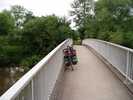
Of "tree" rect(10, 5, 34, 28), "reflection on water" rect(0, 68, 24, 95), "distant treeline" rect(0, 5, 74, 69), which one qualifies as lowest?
"reflection on water" rect(0, 68, 24, 95)

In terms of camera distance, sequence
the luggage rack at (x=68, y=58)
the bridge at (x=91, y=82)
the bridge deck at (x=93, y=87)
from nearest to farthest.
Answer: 1. the bridge at (x=91, y=82)
2. the bridge deck at (x=93, y=87)
3. the luggage rack at (x=68, y=58)

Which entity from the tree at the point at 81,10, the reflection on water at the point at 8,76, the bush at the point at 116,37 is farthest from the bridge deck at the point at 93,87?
the tree at the point at 81,10

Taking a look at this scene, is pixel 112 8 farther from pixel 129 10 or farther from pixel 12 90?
pixel 12 90

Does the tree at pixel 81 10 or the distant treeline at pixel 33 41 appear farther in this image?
the tree at pixel 81 10

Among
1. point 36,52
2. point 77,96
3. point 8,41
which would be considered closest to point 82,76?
point 77,96

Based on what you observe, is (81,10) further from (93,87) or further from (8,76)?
(93,87)

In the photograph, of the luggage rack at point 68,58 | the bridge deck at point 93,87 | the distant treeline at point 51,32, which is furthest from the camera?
the distant treeline at point 51,32

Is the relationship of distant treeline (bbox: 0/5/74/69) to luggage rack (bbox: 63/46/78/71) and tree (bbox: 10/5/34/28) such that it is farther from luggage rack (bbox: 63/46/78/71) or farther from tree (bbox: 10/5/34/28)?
tree (bbox: 10/5/34/28)

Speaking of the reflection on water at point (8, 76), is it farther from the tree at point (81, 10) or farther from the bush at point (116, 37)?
the tree at point (81, 10)

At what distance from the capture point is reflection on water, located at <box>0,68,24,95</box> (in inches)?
1475

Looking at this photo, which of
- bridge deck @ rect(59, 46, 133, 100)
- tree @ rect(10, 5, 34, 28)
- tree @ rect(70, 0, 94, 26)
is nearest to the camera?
bridge deck @ rect(59, 46, 133, 100)

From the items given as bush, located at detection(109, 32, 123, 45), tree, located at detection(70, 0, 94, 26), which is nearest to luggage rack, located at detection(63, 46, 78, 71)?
bush, located at detection(109, 32, 123, 45)

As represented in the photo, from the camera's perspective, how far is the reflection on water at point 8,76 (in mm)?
37466

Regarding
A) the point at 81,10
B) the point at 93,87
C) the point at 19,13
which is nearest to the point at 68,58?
the point at 93,87
